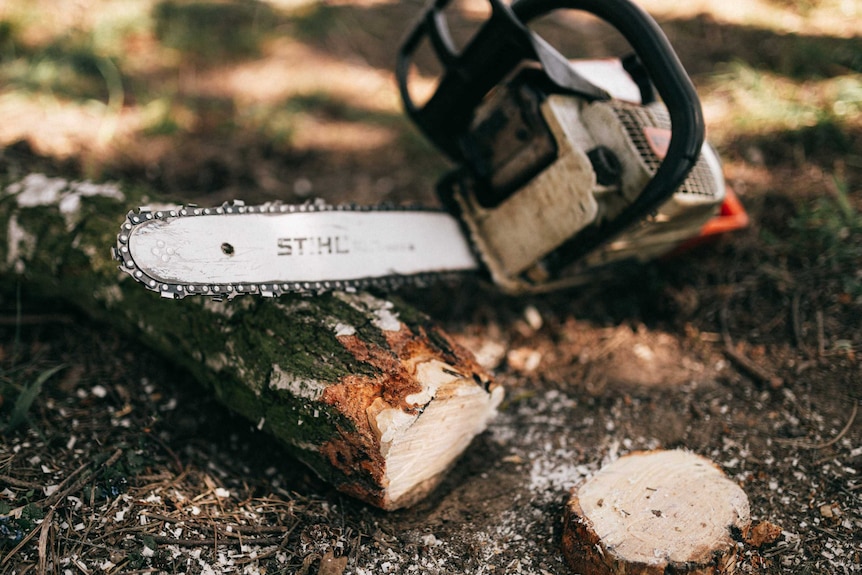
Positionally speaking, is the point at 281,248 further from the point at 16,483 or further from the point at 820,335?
the point at 820,335

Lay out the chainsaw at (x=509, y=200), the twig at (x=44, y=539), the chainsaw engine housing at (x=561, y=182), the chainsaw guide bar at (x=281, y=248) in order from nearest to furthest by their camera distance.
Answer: the twig at (x=44, y=539) → the chainsaw guide bar at (x=281, y=248) → the chainsaw at (x=509, y=200) → the chainsaw engine housing at (x=561, y=182)

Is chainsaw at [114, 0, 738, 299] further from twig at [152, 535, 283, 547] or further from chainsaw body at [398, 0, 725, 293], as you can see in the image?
twig at [152, 535, 283, 547]

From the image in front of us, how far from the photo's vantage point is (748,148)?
3.16 m

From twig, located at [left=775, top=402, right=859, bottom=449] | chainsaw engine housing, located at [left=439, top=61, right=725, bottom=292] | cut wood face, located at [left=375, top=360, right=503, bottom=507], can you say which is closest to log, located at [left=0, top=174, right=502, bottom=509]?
cut wood face, located at [left=375, top=360, right=503, bottom=507]

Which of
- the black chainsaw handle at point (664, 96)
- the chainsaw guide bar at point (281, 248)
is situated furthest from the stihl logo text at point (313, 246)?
the black chainsaw handle at point (664, 96)

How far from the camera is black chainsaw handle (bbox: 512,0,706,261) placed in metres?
1.70

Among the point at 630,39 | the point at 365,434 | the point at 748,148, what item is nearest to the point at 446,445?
the point at 365,434

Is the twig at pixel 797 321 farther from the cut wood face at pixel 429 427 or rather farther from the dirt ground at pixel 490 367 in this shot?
the cut wood face at pixel 429 427

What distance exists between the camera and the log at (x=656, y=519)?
57.0 inches

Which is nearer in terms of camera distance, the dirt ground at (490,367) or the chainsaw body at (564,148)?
the dirt ground at (490,367)

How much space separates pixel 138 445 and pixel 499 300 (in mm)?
1653

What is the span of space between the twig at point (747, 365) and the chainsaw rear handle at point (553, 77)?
0.84 m

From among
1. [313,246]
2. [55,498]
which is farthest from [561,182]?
[55,498]

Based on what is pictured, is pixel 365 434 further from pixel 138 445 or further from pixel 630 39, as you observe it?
pixel 630 39
